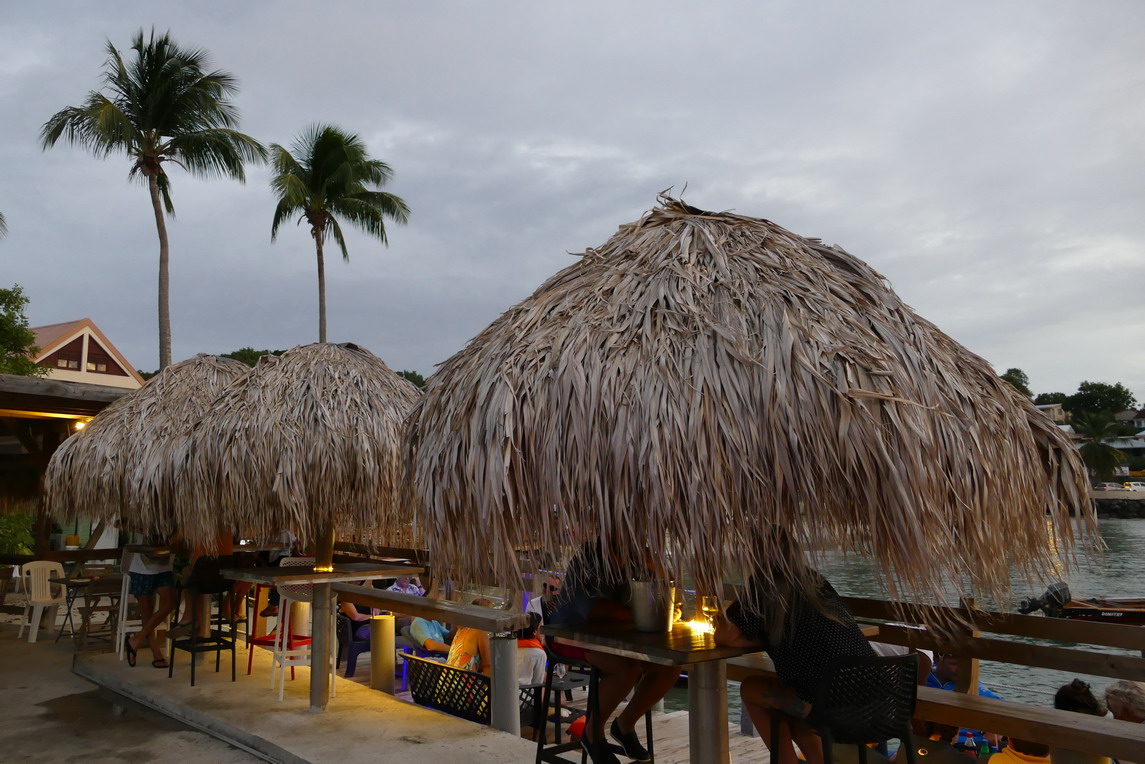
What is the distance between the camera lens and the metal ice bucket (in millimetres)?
3156

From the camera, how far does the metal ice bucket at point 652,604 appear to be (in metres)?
3.16

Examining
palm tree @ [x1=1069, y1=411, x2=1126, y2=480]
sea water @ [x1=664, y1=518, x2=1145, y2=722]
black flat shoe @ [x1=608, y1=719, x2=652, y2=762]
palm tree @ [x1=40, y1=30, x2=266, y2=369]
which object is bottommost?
sea water @ [x1=664, y1=518, x2=1145, y2=722]

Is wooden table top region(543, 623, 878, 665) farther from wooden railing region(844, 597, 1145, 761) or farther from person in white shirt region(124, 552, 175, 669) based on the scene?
person in white shirt region(124, 552, 175, 669)

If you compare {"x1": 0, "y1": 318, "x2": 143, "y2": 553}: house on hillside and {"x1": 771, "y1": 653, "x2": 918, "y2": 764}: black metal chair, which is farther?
{"x1": 0, "y1": 318, "x2": 143, "y2": 553}: house on hillside

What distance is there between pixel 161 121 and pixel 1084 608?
20436mm

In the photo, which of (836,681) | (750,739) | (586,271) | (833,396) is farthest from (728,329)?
(750,739)

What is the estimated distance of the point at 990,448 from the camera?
259 cm

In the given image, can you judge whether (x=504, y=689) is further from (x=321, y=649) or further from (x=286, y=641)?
(x=286, y=641)

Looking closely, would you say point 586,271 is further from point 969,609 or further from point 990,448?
point 969,609

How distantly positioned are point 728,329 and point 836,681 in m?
1.32

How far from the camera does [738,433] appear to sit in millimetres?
2424

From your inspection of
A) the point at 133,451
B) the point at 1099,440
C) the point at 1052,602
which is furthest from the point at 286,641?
the point at 1099,440

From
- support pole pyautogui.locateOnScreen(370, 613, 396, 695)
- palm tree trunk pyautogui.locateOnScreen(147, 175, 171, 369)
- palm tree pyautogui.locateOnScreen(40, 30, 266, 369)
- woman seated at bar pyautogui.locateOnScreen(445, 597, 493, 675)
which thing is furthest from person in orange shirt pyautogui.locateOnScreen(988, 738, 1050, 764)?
palm tree pyautogui.locateOnScreen(40, 30, 266, 369)

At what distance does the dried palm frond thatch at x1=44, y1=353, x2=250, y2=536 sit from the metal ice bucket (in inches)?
191
